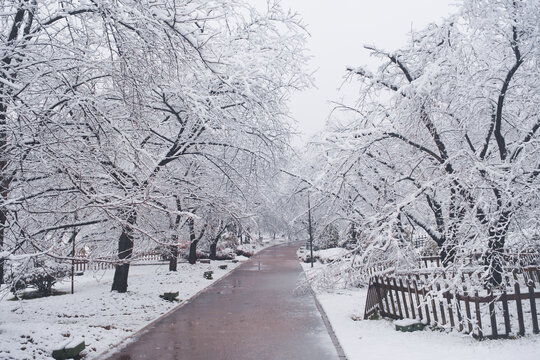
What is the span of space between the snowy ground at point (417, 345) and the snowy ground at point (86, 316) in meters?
4.77

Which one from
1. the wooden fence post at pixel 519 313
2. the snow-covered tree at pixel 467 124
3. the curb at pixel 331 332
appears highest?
the snow-covered tree at pixel 467 124

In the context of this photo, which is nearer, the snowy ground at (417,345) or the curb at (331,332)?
the snowy ground at (417,345)

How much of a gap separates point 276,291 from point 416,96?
1070cm

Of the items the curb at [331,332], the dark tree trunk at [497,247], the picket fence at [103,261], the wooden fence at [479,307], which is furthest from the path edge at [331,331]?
the picket fence at [103,261]

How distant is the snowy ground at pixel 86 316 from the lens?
23.6ft

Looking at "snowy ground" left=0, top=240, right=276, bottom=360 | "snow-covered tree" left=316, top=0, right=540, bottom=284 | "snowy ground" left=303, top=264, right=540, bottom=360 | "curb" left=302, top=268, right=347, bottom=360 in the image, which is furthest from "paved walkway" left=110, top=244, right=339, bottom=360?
"snow-covered tree" left=316, top=0, right=540, bottom=284

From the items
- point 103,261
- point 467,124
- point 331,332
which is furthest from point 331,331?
point 103,261

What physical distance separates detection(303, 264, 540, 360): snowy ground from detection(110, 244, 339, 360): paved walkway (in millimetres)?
489

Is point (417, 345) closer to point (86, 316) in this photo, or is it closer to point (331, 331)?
point (331, 331)

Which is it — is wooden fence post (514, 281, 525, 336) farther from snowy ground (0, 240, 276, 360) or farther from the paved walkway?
snowy ground (0, 240, 276, 360)

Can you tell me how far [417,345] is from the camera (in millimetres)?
7336

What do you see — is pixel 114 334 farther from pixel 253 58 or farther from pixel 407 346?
pixel 253 58

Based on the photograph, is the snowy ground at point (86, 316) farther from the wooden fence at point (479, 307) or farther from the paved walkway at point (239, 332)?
the wooden fence at point (479, 307)

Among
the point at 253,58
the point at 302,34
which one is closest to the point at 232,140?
the point at 253,58
